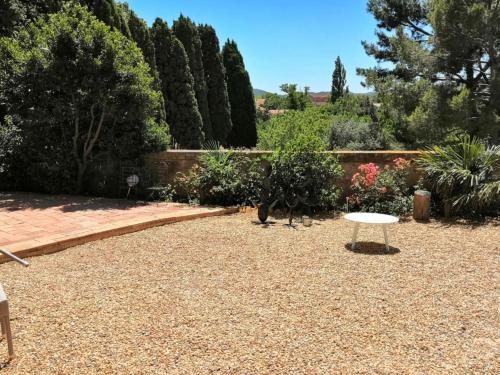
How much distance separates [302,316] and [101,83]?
540cm

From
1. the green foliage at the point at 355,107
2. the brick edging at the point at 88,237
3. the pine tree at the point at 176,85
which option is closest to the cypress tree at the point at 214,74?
the pine tree at the point at 176,85

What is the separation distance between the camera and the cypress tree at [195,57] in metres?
15.7

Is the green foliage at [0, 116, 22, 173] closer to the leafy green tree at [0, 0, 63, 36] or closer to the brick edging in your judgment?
the leafy green tree at [0, 0, 63, 36]

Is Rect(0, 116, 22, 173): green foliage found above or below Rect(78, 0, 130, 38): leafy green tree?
below

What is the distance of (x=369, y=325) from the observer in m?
2.79

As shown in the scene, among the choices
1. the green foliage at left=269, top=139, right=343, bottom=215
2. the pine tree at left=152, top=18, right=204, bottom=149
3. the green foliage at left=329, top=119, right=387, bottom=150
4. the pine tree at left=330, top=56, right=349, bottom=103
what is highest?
the pine tree at left=330, top=56, right=349, bottom=103

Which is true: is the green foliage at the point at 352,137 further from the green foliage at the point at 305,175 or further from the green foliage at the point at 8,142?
the green foliage at the point at 8,142

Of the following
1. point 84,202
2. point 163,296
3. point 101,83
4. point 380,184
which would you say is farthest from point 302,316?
point 101,83

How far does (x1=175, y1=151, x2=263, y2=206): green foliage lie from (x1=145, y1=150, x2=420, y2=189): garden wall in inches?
8.8

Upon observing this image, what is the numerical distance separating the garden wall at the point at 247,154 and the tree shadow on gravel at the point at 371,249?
7.20 ft

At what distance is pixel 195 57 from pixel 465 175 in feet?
39.8

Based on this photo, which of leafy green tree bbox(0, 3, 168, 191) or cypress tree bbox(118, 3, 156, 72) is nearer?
leafy green tree bbox(0, 3, 168, 191)

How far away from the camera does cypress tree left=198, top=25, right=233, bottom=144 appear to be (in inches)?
678

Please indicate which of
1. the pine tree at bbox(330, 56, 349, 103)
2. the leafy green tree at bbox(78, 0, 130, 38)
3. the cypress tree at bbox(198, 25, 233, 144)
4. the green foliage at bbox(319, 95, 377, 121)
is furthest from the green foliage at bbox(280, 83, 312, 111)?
the leafy green tree at bbox(78, 0, 130, 38)
